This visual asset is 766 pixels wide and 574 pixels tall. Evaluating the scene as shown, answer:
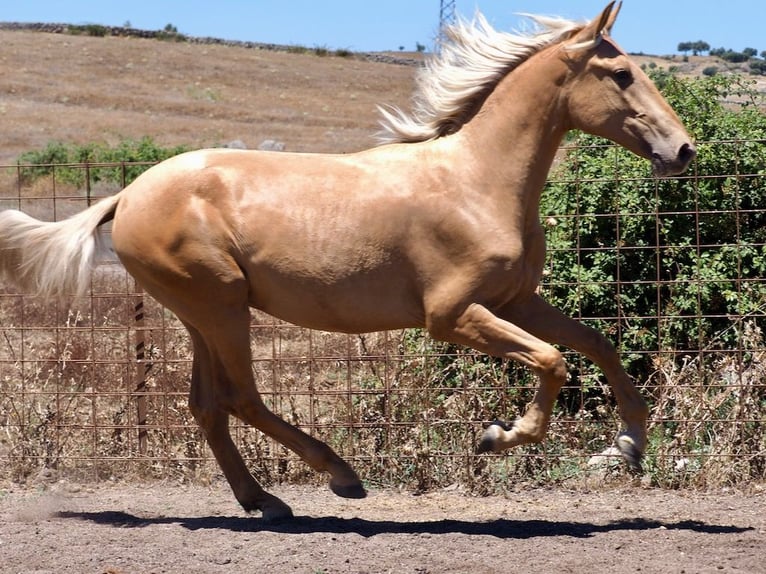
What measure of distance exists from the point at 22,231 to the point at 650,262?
421cm

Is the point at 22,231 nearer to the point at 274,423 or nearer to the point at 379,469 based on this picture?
the point at 274,423

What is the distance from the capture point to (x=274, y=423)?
6.01 m

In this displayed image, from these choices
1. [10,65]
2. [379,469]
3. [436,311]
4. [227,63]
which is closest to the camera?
[436,311]

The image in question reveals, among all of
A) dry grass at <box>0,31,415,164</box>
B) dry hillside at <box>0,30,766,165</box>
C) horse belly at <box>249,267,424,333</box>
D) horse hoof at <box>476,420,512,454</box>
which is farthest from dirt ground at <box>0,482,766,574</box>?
dry hillside at <box>0,30,766,165</box>

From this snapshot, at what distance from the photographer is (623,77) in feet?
18.1

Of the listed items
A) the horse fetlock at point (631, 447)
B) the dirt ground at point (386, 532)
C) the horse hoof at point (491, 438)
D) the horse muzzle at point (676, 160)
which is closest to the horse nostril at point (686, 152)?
the horse muzzle at point (676, 160)

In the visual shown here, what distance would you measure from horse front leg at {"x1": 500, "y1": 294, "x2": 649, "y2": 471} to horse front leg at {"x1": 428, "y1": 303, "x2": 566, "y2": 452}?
33cm

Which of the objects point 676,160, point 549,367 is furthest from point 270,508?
point 676,160

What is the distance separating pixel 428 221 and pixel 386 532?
163 centimetres

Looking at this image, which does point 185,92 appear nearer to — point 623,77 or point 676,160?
point 623,77

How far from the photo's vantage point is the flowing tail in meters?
6.20

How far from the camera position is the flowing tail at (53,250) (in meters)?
6.20

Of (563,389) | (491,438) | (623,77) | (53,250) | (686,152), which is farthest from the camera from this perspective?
(563,389)

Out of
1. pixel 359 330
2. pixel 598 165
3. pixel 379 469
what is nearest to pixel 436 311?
pixel 359 330
